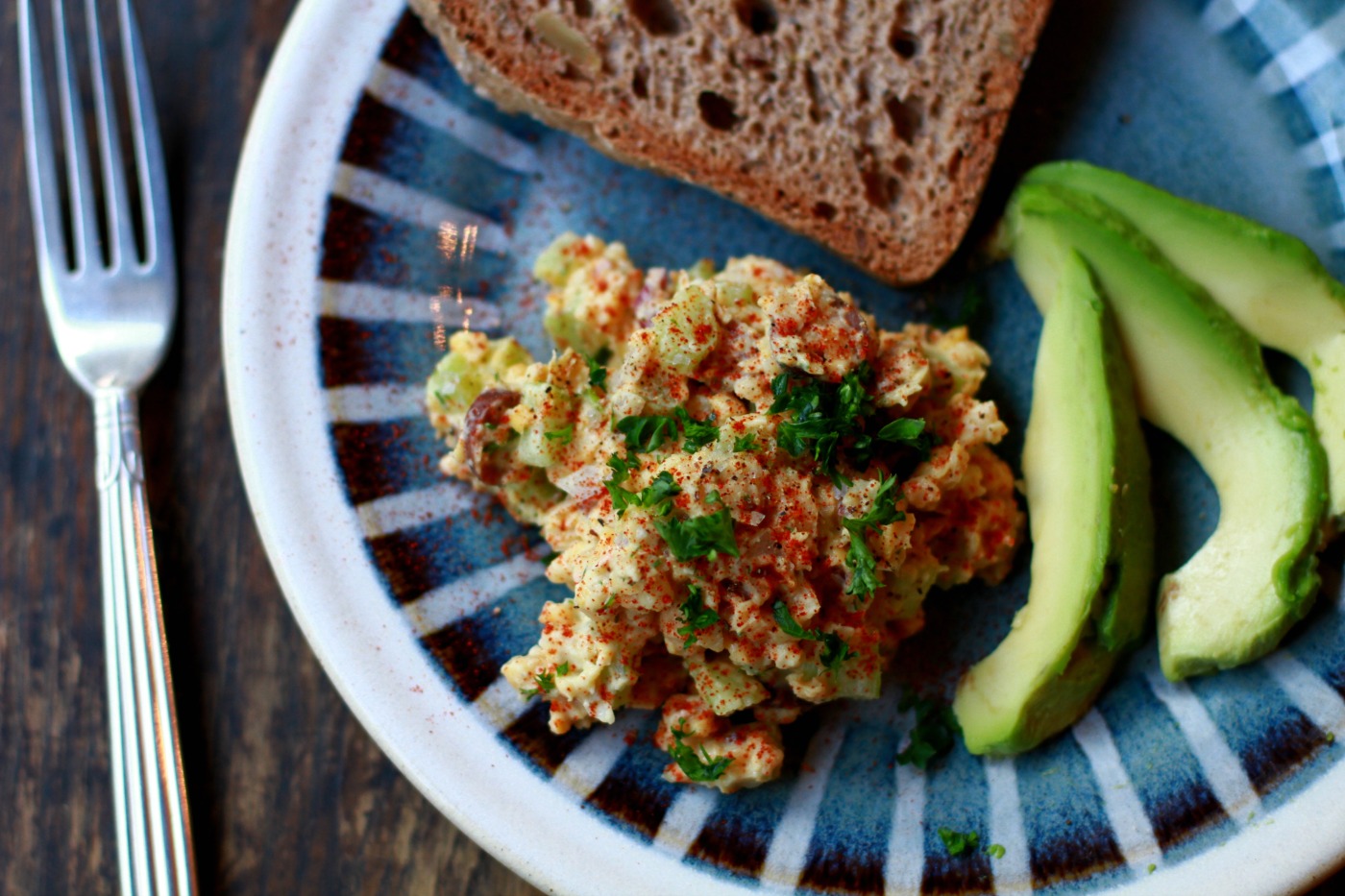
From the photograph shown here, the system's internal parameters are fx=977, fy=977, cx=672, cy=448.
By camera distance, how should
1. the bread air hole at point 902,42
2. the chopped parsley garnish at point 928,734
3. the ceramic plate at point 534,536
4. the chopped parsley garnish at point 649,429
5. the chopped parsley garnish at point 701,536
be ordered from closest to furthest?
the chopped parsley garnish at point 701,536 < the chopped parsley garnish at point 649,429 < the ceramic plate at point 534,536 < the chopped parsley garnish at point 928,734 < the bread air hole at point 902,42

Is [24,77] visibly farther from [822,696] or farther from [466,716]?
[822,696]

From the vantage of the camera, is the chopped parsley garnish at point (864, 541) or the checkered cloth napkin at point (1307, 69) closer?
the chopped parsley garnish at point (864, 541)

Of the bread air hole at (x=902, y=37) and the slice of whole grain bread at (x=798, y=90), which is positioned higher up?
the bread air hole at (x=902, y=37)

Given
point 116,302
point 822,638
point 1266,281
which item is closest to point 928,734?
point 822,638

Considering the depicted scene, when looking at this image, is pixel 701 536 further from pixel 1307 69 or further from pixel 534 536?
pixel 1307 69

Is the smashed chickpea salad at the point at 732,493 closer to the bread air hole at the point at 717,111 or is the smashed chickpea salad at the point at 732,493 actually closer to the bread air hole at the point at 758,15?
the bread air hole at the point at 717,111

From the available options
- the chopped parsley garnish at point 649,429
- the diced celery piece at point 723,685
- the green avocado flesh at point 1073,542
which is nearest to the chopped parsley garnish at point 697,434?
the chopped parsley garnish at point 649,429

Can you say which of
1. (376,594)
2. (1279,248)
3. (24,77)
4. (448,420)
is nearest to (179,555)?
(376,594)

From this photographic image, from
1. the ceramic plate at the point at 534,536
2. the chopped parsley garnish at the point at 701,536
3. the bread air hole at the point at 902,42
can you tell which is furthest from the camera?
the bread air hole at the point at 902,42
